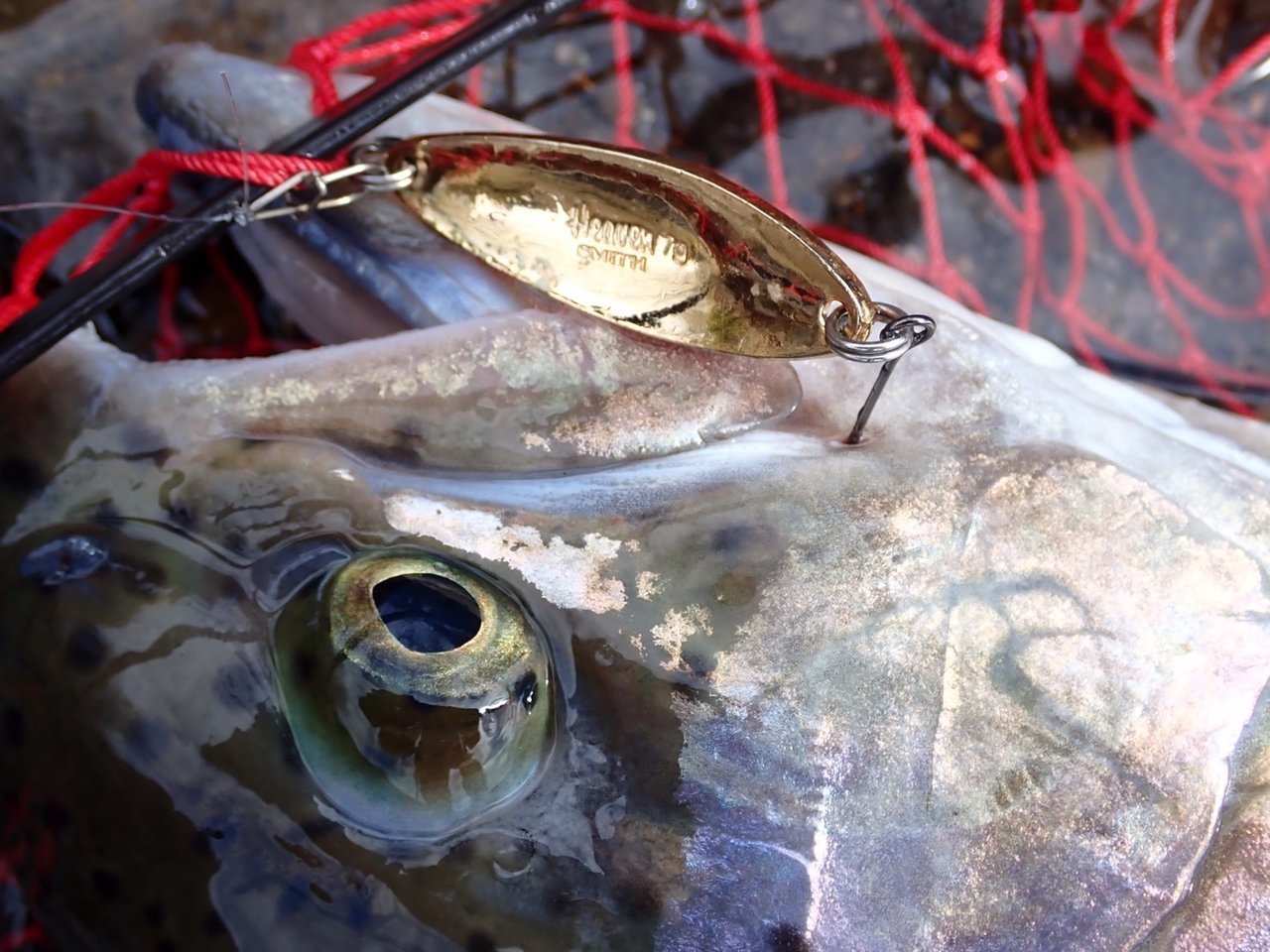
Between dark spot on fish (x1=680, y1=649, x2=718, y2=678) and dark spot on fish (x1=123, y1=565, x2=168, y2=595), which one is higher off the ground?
dark spot on fish (x1=123, y1=565, x2=168, y2=595)

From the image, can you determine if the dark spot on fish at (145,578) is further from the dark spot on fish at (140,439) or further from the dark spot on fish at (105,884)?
the dark spot on fish at (105,884)

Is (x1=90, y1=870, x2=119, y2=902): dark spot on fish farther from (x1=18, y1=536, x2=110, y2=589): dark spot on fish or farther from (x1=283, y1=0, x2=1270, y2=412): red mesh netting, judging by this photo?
(x1=283, y1=0, x2=1270, y2=412): red mesh netting

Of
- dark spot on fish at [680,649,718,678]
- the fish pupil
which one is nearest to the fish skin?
dark spot on fish at [680,649,718,678]

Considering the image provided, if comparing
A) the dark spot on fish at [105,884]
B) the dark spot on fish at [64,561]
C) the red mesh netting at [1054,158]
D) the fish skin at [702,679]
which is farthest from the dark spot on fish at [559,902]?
the red mesh netting at [1054,158]

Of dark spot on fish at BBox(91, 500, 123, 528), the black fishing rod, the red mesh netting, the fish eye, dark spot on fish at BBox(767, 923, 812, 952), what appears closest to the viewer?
the fish eye

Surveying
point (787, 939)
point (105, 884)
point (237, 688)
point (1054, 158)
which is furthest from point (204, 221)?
point (1054, 158)

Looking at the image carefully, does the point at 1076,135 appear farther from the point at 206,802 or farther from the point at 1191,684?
the point at 206,802

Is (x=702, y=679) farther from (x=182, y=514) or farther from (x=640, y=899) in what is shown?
(x=182, y=514)
